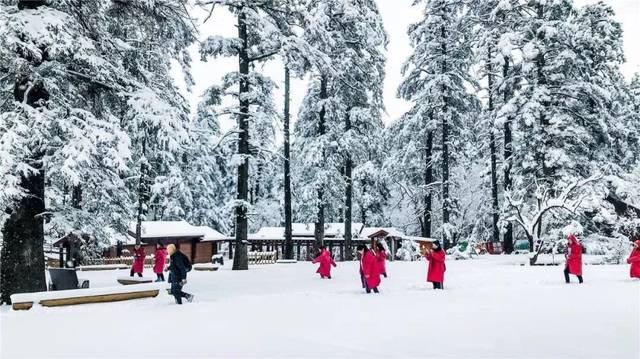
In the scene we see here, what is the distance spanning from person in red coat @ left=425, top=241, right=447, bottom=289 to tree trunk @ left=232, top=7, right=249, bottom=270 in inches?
407

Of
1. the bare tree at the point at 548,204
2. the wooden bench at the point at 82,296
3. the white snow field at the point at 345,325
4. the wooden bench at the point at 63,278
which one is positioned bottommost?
the white snow field at the point at 345,325

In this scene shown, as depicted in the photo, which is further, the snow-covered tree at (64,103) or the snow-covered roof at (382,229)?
the snow-covered roof at (382,229)

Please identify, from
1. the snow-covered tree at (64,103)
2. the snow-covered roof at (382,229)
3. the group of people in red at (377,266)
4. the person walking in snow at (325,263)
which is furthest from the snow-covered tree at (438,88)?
the snow-covered tree at (64,103)

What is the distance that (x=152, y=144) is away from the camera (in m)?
15.4

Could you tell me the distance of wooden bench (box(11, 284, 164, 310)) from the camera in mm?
11180

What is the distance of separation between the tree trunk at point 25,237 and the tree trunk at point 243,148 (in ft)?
37.1

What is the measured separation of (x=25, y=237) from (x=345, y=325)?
25.2ft

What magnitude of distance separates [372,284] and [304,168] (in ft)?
61.7

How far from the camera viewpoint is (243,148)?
24.4 m

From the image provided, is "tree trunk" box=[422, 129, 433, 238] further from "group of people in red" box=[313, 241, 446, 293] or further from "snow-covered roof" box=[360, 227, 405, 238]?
"group of people in red" box=[313, 241, 446, 293]

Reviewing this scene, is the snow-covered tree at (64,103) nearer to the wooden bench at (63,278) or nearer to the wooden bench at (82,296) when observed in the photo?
the wooden bench at (63,278)

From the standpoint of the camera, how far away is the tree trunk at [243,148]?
2395 centimetres

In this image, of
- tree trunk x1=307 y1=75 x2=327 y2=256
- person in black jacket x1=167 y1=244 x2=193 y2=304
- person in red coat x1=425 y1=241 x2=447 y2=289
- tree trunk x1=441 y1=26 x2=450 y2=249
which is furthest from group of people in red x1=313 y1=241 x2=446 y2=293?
tree trunk x1=441 y1=26 x2=450 y2=249

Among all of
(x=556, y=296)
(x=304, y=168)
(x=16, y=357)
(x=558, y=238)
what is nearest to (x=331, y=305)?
(x=556, y=296)
